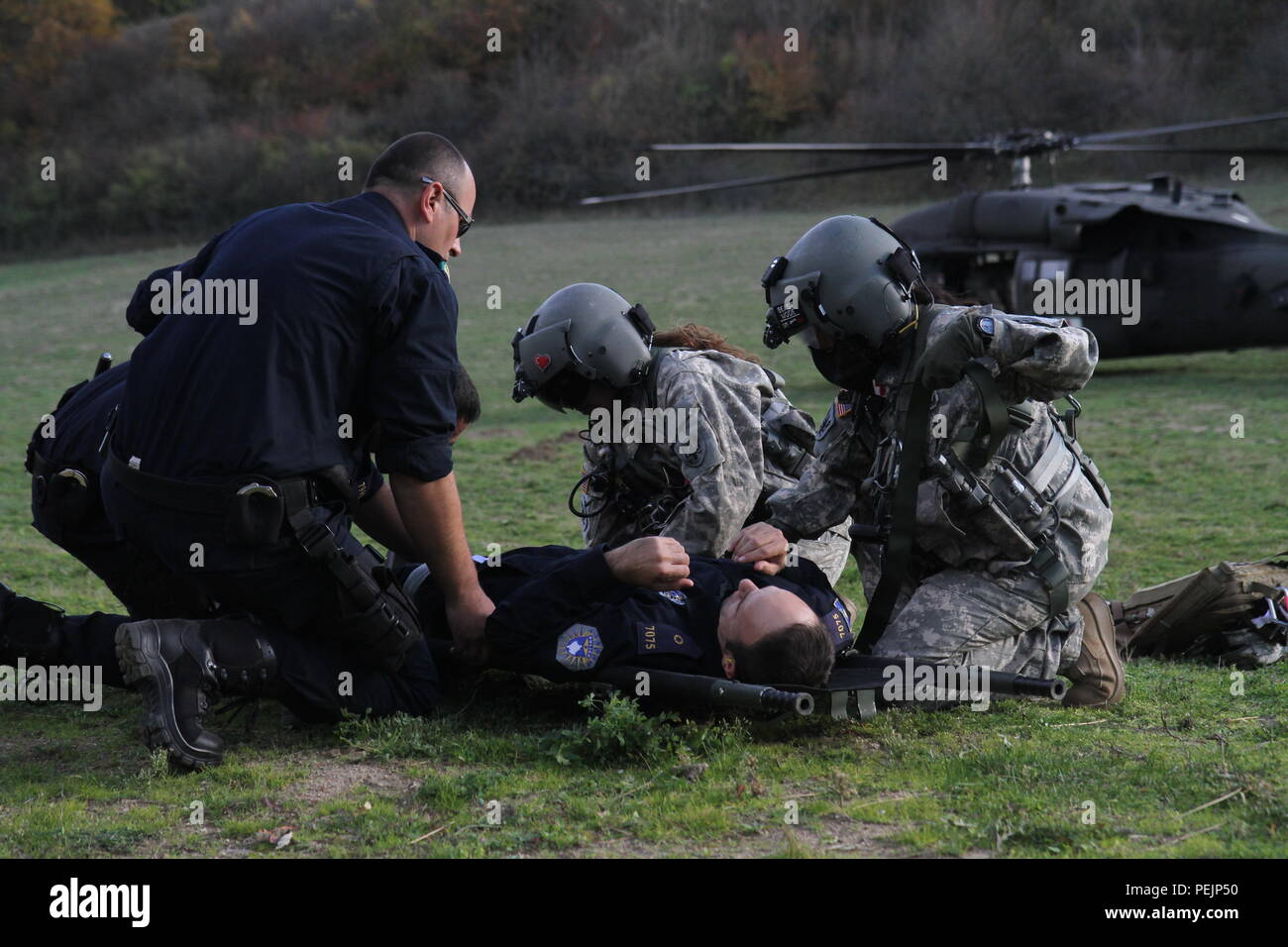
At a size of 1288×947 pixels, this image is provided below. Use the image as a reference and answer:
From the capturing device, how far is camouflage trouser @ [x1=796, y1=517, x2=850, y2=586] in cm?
594

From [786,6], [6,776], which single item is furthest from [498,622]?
[786,6]

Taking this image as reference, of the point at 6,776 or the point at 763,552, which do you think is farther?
the point at 763,552

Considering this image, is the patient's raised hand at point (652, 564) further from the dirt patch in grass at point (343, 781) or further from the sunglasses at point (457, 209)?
the sunglasses at point (457, 209)

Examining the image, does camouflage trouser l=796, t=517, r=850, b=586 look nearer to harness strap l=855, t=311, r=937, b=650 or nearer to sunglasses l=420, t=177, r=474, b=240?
harness strap l=855, t=311, r=937, b=650

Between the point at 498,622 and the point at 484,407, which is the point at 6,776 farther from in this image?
the point at 484,407

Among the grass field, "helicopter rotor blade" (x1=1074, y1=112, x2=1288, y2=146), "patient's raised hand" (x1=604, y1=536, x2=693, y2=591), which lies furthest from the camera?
"helicopter rotor blade" (x1=1074, y1=112, x2=1288, y2=146)

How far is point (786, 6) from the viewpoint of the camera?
5878 centimetres

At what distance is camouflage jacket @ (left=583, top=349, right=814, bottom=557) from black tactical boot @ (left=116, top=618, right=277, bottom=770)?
185 cm

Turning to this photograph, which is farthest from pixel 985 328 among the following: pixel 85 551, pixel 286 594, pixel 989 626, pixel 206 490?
pixel 85 551

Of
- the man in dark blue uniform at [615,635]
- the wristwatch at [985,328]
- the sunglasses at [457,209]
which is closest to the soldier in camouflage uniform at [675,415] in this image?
the man in dark blue uniform at [615,635]

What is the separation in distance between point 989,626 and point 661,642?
1213mm

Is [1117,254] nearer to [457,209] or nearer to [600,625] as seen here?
[457,209]

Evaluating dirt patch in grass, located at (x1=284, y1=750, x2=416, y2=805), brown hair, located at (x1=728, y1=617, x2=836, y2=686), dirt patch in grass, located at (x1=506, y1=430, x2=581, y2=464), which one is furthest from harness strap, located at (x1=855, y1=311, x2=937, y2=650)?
dirt patch in grass, located at (x1=506, y1=430, x2=581, y2=464)

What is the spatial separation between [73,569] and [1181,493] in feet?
24.3
